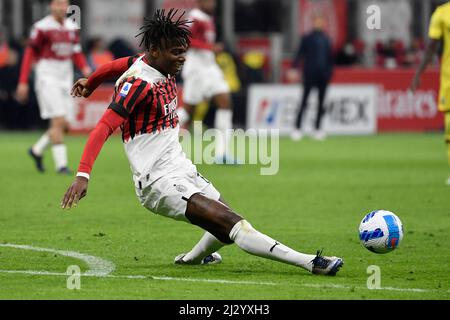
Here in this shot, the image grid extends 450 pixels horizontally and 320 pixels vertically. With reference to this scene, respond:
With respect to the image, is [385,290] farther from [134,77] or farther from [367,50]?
[367,50]

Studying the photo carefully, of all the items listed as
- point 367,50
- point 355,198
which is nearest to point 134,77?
point 355,198

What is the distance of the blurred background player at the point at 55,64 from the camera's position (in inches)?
642

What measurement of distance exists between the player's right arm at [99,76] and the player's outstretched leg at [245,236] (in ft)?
4.55

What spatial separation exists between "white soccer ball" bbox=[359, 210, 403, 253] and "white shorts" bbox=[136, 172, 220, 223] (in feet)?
3.91

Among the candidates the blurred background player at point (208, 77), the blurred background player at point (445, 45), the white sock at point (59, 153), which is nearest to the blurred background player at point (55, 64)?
the white sock at point (59, 153)

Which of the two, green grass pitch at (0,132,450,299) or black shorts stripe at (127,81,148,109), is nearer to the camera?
green grass pitch at (0,132,450,299)

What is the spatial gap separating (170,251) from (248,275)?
146cm

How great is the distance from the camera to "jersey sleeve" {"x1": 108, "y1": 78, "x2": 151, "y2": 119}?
7957 mm

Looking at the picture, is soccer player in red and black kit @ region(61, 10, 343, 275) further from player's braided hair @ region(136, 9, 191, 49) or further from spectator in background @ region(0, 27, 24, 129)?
spectator in background @ region(0, 27, 24, 129)

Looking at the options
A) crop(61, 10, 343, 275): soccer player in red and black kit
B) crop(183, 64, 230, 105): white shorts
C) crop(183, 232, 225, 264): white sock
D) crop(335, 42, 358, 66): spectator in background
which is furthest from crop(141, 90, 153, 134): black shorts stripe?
crop(335, 42, 358, 66): spectator in background

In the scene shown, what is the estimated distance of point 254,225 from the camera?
36.6ft

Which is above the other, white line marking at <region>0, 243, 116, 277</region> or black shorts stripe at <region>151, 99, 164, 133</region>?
black shorts stripe at <region>151, 99, 164, 133</region>
